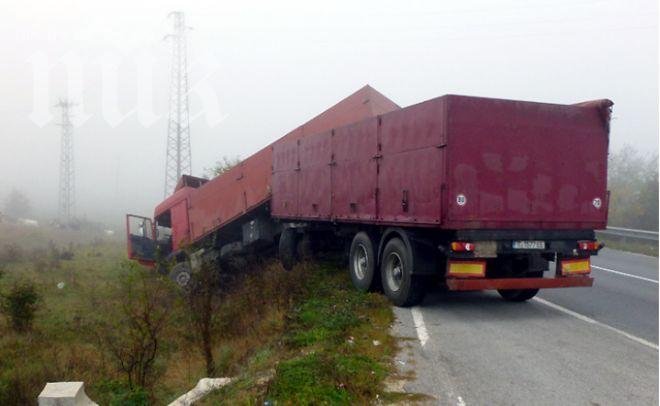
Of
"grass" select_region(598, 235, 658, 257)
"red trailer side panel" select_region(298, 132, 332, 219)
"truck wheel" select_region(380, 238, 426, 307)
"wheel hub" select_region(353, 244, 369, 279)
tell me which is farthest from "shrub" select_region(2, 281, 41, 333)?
"grass" select_region(598, 235, 658, 257)

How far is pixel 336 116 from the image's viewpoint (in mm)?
11844

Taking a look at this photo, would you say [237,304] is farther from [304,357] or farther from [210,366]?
[304,357]

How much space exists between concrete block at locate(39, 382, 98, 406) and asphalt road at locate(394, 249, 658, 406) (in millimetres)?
3161

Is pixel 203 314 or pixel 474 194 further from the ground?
pixel 474 194

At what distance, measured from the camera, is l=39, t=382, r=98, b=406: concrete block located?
5.56 m

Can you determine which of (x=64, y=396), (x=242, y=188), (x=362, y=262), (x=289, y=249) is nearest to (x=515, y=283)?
(x=362, y=262)

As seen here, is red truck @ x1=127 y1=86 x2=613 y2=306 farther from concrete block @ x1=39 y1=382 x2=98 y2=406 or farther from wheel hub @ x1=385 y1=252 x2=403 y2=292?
concrete block @ x1=39 y1=382 x2=98 y2=406

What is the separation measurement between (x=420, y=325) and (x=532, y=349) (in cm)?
144

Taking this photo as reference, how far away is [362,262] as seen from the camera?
9.30 m

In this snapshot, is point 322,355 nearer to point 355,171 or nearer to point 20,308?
point 355,171

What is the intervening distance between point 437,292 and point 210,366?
3841 millimetres

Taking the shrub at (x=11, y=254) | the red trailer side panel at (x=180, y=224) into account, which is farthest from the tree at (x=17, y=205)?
the red trailer side panel at (x=180, y=224)

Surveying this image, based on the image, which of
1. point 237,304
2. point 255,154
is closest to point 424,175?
point 237,304

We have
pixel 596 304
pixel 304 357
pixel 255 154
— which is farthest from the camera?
pixel 255 154
